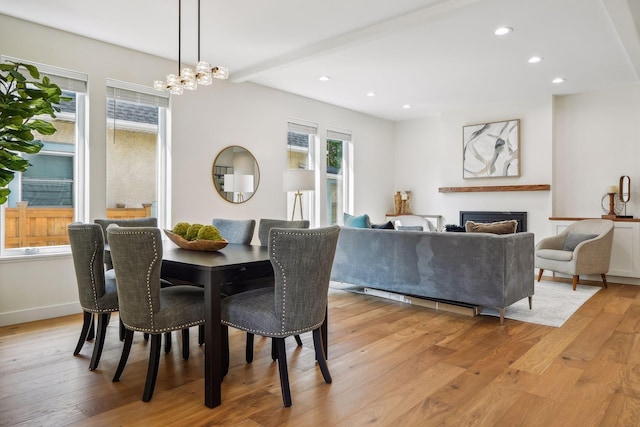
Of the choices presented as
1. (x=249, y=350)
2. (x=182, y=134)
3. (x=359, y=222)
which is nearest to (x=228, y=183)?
(x=182, y=134)

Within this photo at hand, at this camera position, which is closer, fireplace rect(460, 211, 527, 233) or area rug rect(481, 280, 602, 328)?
area rug rect(481, 280, 602, 328)

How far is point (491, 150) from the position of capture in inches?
266

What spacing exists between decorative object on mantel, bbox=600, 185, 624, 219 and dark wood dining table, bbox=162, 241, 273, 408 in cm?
525

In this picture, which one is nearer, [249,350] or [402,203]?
[249,350]

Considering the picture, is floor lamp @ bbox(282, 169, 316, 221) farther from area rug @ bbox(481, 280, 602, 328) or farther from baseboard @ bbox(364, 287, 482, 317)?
area rug @ bbox(481, 280, 602, 328)

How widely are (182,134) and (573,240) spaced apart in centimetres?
506

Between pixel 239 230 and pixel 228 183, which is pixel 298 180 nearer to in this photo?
pixel 228 183

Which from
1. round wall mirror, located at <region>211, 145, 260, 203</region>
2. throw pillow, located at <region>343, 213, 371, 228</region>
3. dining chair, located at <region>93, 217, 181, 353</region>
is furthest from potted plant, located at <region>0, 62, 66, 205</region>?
throw pillow, located at <region>343, 213, 371, 228</region>

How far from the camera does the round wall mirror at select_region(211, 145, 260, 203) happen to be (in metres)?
5.16

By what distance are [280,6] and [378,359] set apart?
9.18 ft

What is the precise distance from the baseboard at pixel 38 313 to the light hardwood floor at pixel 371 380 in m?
0.11

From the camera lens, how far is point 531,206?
6387 millimetres

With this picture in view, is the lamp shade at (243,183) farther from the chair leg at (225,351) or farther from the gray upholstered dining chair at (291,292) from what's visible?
the gray upholstered dining chair at (291,292)

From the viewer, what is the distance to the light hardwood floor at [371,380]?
6.73 feet
